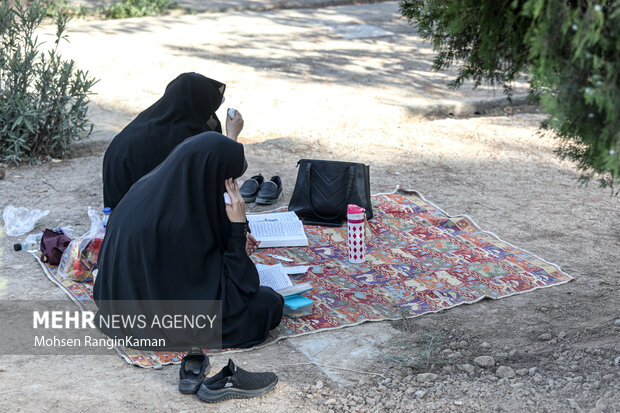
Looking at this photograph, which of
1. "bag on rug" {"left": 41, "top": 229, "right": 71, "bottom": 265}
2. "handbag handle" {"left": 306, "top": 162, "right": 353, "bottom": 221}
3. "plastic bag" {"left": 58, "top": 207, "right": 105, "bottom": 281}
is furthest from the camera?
"handbag handle" {"left": 306, "top": 162, "right": 353, "bottom": 221}

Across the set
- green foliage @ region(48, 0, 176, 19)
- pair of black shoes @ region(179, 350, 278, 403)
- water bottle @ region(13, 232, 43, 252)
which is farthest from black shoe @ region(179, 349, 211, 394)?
green foliage @ region(48, 0, 176, 19)

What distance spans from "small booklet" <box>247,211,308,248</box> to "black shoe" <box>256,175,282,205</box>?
39cm

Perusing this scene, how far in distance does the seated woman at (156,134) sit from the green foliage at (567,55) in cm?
253

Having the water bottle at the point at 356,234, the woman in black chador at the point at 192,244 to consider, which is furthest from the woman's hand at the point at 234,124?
the woman in black chador at the point at 192,244

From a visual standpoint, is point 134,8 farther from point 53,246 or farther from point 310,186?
point 53,246

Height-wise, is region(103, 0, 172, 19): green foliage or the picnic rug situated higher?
region(103, 0, 172, 19): green foliage

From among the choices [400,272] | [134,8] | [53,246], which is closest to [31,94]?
[53,246]

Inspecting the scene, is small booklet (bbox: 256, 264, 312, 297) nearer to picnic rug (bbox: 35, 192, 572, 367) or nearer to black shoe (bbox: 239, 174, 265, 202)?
picnic rug (bbox: 35, 192, 572, 367)

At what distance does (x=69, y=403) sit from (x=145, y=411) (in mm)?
353

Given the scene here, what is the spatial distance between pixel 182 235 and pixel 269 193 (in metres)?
2.31

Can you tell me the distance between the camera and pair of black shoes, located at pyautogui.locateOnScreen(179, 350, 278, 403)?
11.9 feet

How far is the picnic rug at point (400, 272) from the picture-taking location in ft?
15.3

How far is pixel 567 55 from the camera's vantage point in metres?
3.02

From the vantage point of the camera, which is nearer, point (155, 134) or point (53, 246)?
point (53, 246)
